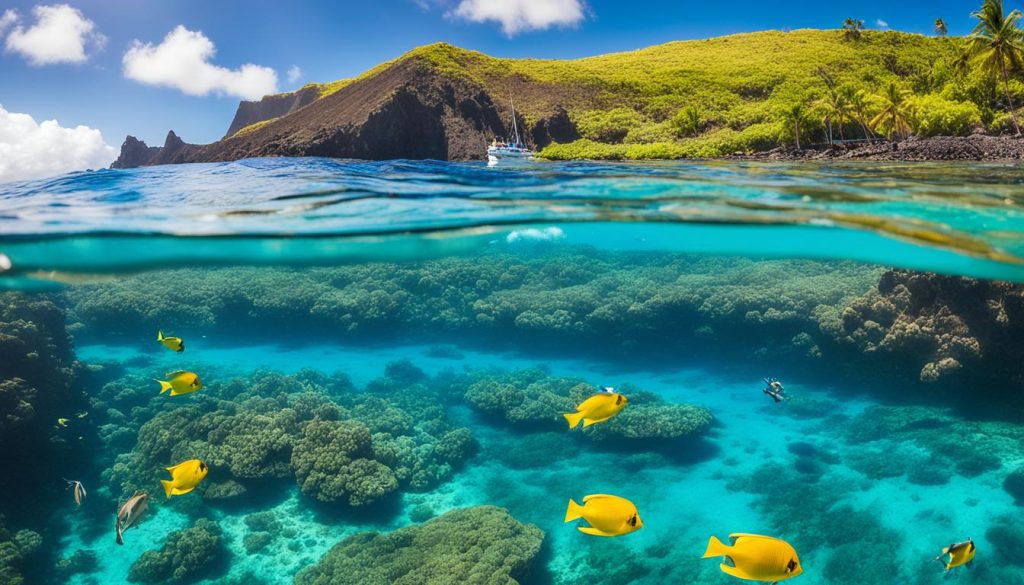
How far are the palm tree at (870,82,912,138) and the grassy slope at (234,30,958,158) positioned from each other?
5542 millimetres

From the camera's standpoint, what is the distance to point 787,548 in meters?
4.50

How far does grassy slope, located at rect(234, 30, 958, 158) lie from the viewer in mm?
31125

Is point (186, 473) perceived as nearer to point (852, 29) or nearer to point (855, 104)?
point (855, 104)

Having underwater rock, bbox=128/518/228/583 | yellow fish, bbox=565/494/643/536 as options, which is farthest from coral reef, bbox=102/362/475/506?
yellow fish, bbox=565/494/643/536

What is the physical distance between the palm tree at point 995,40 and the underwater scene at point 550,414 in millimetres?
17583

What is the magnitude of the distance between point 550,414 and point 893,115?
80.5 feet

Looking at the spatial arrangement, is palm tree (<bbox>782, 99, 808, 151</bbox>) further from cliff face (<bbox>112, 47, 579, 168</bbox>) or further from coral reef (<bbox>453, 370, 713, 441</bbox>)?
cliff face (<bbox>112, 47, 579, 168</bbox>)

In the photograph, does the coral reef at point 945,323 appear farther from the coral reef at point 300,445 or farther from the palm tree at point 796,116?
the coral reef at point 300,445

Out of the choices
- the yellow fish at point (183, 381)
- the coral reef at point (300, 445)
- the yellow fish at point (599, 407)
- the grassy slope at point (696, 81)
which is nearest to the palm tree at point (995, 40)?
the grassy slope at point (696, 81)

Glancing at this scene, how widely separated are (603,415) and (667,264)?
104ft

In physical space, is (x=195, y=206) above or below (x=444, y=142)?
below

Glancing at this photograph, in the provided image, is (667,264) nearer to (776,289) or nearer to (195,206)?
(776,289)

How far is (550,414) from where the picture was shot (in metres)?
18.1

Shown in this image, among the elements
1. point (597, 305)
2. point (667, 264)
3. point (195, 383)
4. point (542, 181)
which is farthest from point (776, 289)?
point (195, 383)
